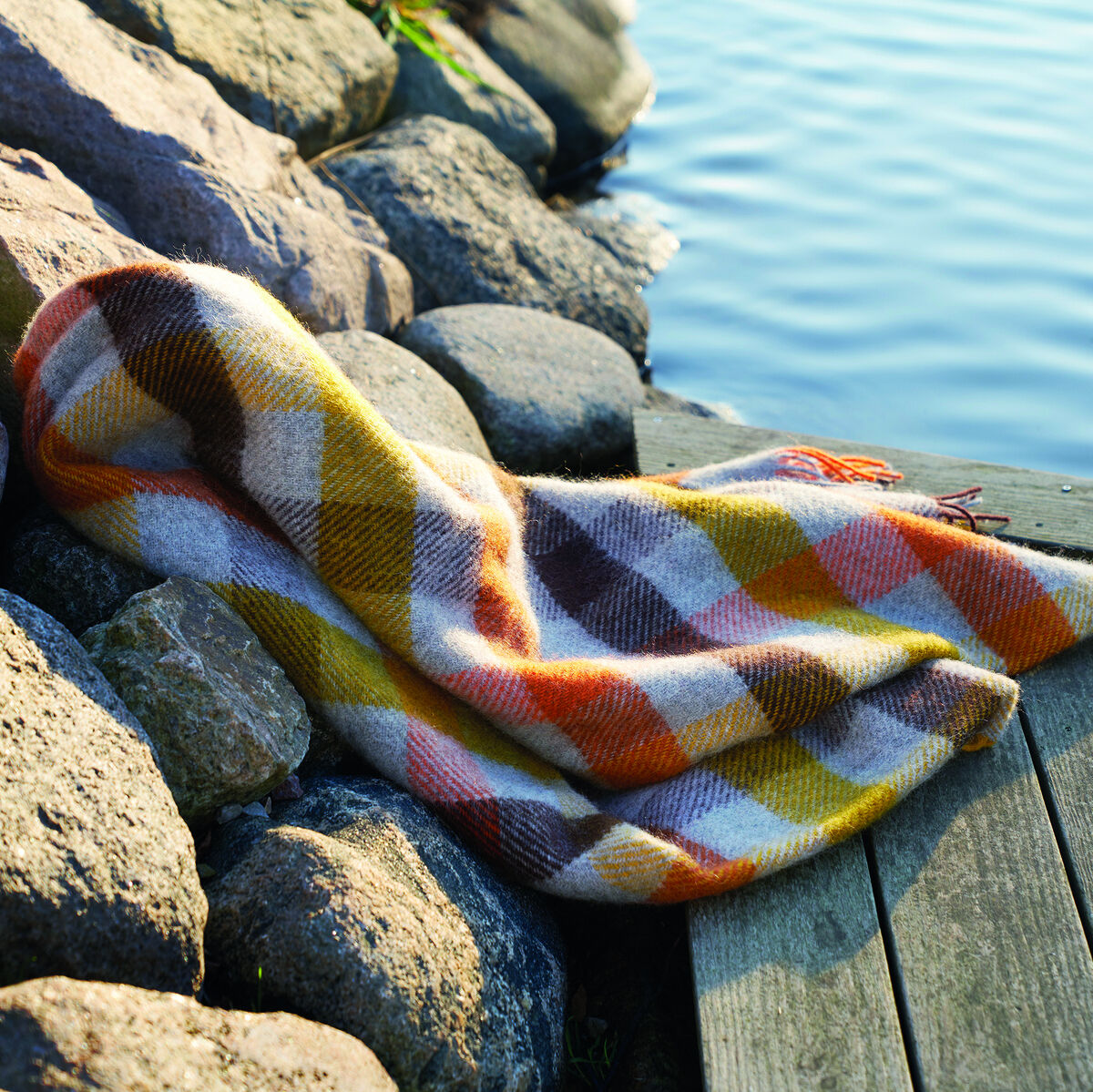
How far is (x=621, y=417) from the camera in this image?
3.77 metres

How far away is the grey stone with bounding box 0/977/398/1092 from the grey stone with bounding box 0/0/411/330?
2198 millimetres

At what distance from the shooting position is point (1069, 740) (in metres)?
2.20

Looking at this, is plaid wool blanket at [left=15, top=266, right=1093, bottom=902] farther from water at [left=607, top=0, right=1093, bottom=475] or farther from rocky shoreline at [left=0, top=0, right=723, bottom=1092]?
water at [left=607, top=0, right=1093, bottom=475]

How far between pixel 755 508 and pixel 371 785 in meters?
1.09

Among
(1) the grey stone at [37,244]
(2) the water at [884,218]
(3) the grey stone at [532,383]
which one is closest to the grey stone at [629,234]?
(2) the water at [884,218]

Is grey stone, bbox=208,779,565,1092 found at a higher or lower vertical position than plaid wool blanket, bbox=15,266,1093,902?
lower

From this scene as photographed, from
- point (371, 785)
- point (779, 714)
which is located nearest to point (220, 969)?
point (371, 785)

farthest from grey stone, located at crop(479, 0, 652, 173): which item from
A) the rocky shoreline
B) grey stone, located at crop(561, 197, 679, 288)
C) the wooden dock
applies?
the wooden dock

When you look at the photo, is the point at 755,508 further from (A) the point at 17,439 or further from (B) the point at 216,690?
(A) the point at 17,439

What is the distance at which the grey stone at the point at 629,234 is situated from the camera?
5617 mm

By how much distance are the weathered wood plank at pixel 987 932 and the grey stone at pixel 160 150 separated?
2.24 m

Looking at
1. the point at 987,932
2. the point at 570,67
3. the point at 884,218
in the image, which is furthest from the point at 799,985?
the point at 570,67

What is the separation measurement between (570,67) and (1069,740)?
5.81 m

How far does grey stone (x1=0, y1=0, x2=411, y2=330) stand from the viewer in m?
2.72
